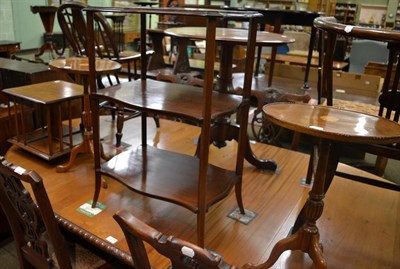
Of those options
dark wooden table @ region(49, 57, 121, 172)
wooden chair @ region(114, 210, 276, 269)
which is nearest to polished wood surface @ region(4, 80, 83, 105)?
dark wooden table @ region(49, 57, 121, 172)

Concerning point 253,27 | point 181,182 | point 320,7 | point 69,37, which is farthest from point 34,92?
point 320,7

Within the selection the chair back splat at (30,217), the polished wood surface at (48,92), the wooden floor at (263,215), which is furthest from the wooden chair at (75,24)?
the chair back splat at (30,217)

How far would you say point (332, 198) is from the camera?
2.09m

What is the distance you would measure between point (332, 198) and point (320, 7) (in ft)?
37.8

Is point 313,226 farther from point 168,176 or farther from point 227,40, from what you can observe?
point 227,40

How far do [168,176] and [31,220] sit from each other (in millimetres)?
633

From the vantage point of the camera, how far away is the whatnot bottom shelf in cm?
151

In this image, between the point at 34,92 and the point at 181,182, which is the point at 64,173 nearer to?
the point at 34,92

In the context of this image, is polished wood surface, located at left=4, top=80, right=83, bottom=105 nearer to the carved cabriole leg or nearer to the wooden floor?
the wooden floor

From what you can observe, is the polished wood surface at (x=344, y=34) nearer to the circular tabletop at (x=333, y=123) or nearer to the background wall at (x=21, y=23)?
the circular tabletop at (x=333, y=123)

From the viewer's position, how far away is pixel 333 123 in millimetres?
1192

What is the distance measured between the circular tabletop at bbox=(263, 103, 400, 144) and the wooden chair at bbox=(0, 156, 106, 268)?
827mm

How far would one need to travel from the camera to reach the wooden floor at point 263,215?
1.59 meters

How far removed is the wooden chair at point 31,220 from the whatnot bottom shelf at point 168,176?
41 cm
